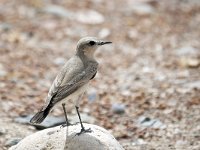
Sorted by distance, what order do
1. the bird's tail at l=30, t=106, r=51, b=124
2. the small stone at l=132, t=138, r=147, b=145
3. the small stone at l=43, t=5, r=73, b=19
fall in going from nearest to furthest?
the bird's tail at l=30, t=106, r=51, b=124
the small stone at l=132, t=138, r=147, b=145
the small stone at l=43, t=5, r=73, b=19

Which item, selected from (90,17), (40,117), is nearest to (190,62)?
(90,17)

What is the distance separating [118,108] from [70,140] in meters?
3.40

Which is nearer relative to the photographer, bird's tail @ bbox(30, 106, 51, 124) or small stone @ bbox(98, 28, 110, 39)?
bird's tail @ bbox(30, 106, 51, 124)

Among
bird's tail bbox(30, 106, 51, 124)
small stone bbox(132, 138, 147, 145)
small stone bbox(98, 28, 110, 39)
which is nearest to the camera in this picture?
bird's tail bbox(30, 106, 51, 124)

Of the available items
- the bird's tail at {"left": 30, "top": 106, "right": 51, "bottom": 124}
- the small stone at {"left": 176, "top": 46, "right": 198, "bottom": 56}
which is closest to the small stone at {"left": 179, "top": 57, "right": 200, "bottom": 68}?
the small stone at {"left": 176, "top": 46, "right": 198, "bottom": 56}

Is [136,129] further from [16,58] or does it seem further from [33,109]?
[16,58]

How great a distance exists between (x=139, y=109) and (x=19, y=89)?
2.56 meters

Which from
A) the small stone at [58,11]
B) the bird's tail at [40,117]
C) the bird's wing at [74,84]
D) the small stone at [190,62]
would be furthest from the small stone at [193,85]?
the small stone at [58,11]

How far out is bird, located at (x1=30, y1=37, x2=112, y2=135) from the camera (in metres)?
7.71

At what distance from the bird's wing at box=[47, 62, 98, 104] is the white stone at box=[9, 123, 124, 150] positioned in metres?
0.52

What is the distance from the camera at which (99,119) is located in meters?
10.6

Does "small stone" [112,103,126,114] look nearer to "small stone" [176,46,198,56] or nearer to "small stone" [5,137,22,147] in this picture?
"small stone" [5,137,22,147]

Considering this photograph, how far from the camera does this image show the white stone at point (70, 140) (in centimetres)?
764

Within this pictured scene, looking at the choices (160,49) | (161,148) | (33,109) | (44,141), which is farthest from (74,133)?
(160,49)
